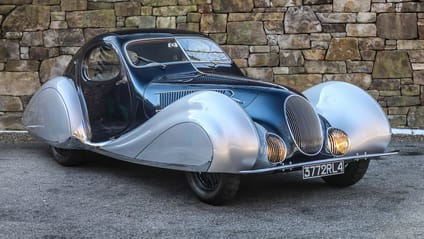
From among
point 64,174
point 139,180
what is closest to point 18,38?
point 64,174

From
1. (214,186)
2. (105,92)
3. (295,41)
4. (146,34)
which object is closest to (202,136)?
(214,186)

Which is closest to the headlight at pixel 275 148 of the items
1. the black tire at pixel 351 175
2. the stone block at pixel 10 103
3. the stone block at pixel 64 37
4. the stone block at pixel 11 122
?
the black tire at pixel 351 175

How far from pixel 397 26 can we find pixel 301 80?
164 cm

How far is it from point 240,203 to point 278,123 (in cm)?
75

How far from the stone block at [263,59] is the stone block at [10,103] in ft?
12.5

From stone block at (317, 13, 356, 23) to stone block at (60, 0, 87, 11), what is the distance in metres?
3.76

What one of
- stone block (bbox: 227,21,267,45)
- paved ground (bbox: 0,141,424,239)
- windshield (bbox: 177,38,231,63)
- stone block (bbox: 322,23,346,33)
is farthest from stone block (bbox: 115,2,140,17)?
paved ground (bbox: 0,141,424,239)

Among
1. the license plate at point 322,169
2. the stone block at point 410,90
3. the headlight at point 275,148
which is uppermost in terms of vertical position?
the headlight at point 275,148

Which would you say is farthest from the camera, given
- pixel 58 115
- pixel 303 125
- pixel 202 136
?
pixel 58 115

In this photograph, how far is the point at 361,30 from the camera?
9.16m

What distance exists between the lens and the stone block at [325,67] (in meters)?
9.25

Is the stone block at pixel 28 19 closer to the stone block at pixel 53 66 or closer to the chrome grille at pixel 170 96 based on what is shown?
the stone block at pixel 53 66

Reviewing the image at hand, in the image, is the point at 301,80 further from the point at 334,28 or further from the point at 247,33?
the point at 247,33

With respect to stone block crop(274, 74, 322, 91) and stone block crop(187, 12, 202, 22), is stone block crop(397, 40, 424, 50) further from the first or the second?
stone block crop(187, 12, 202, 22)
